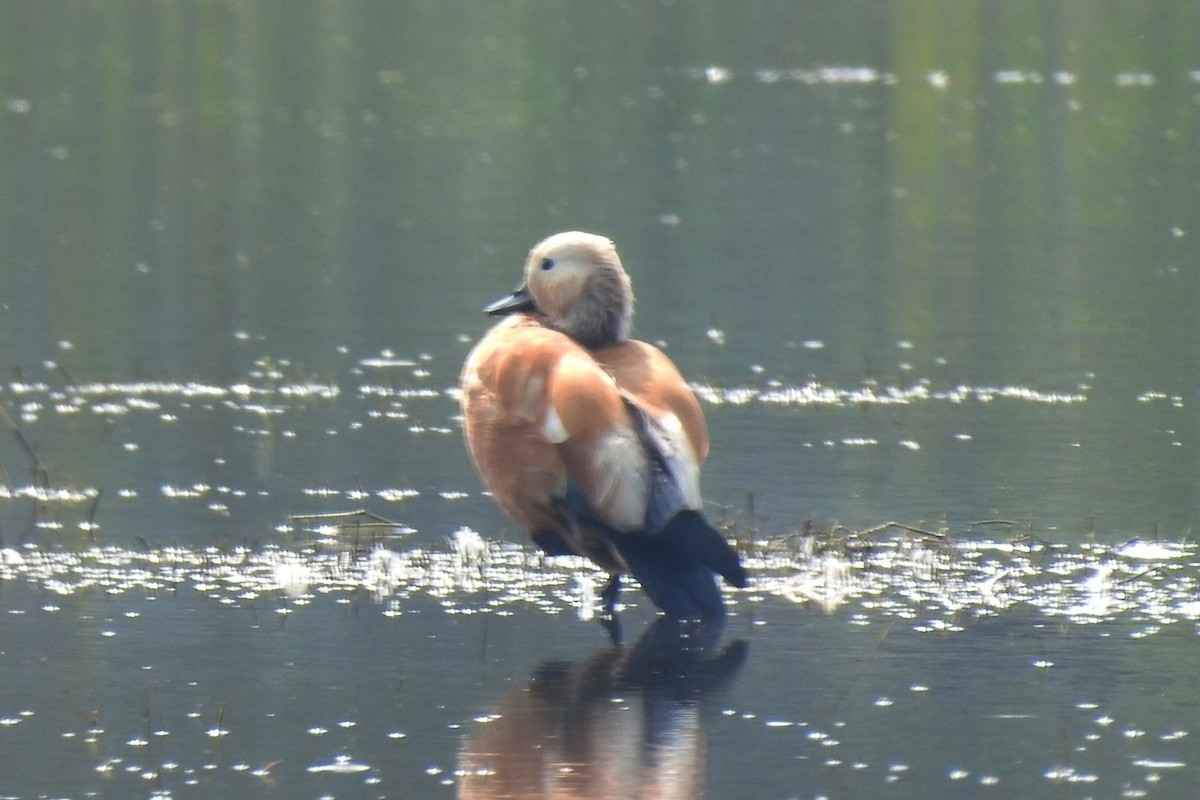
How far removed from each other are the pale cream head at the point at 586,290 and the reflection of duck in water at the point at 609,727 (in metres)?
1.19

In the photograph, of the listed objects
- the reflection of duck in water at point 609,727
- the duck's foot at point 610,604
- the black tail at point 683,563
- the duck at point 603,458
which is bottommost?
the reflection of duck in water at point 609,727

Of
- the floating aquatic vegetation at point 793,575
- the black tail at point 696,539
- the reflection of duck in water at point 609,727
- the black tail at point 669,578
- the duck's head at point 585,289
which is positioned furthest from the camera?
the duck's head at point 585,289

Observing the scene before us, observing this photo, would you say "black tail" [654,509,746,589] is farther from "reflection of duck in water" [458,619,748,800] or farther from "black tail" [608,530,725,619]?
"reflection of duck in water" [458,619,748,800]

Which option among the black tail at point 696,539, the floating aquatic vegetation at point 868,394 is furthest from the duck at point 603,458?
the floating aquatic vegetation at point 868,394

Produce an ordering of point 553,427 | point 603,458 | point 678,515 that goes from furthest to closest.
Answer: point 553,427
point 603,458
point 678,515

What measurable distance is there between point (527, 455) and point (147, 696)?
5.08 ft

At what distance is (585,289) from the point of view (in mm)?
8016

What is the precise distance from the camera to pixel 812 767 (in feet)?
19.1

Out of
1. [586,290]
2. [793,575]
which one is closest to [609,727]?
[793,575]

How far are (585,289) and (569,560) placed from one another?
36.5 inches

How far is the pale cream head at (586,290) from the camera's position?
26.3 ft

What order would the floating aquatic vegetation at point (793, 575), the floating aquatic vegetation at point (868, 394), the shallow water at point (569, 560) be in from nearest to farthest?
the shallow water at point (569, 560) < the floating aquatic vegetation at point (793, 575) < the floating aquatic vegetation at point (868, 394)

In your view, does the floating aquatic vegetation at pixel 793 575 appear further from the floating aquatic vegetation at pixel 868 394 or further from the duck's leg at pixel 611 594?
the floating aquatic vegetation at pixel 868 394

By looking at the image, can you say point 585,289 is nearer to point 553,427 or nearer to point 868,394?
point 553,427
